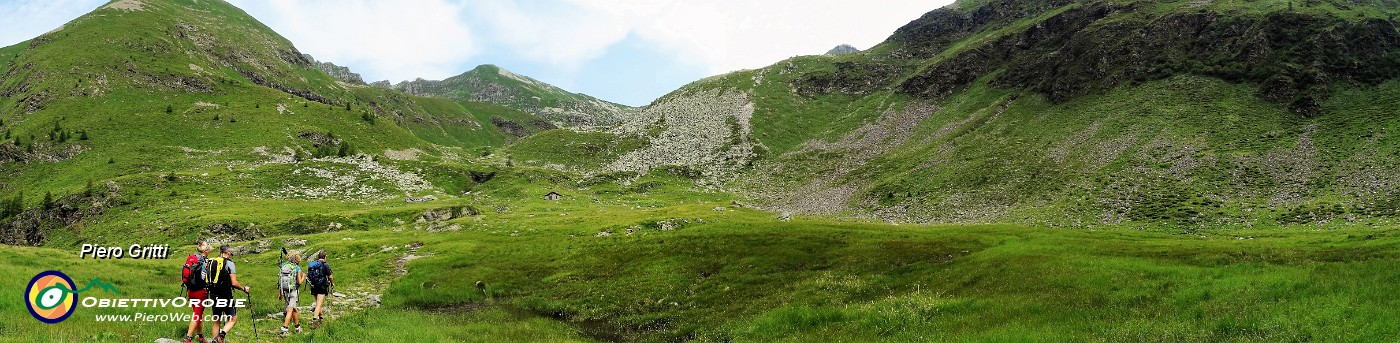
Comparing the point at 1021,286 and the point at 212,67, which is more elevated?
the point at 212,67

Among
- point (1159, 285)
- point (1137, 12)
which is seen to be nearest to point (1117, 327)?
point (1159, 285)

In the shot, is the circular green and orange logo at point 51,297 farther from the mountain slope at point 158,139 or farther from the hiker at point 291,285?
the mountain slope at point 158,139

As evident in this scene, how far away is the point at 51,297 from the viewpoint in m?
16.3

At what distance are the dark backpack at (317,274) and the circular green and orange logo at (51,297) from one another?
640cm

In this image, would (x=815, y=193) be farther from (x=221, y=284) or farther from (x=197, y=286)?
(x=197, y=286)

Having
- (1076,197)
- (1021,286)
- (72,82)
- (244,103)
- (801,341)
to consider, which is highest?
(72,82)

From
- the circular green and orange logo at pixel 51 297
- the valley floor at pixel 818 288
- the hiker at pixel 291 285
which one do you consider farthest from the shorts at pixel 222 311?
the circular green and orange logo at pixel 51 297

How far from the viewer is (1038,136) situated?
9381 centimetres

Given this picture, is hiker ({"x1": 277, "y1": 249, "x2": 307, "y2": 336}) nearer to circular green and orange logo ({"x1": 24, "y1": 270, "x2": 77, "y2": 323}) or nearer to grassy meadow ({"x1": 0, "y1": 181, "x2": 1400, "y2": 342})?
grassy meadow ({"x1": 0, "y1": 181, "x2": 1400, "y2": 342})

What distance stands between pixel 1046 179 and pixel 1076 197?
9.16m

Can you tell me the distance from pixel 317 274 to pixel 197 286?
221 inches

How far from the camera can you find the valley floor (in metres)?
16.6

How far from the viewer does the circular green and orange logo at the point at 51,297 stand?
1583cm

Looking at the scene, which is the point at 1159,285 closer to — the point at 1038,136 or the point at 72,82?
the point at 1038,136
